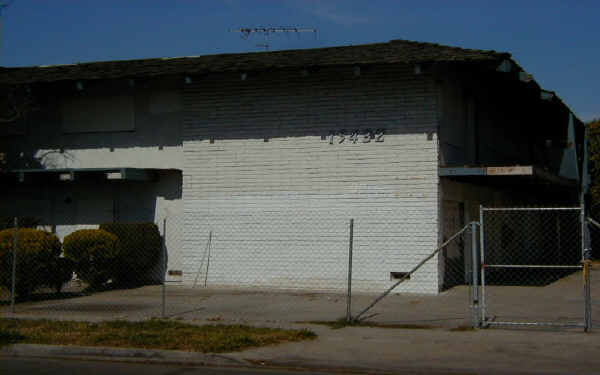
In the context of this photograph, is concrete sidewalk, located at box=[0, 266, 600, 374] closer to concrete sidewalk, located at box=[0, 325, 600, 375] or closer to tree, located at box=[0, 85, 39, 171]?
concrete sidewalk, located at box=[0, 325, 600, 375]

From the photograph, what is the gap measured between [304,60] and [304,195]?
3087 millimetres

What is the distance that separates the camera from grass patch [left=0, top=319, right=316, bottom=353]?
9852 mm

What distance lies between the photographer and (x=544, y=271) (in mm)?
23516

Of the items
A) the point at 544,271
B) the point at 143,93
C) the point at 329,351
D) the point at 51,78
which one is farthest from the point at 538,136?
the point at 329,351

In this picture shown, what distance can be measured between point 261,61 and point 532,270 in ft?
38.4

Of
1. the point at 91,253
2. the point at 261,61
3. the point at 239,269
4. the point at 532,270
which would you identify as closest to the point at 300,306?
the point at 239,269

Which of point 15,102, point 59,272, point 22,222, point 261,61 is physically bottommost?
point 59,272

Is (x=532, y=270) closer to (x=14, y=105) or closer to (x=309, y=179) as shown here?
(x=309, y=179)

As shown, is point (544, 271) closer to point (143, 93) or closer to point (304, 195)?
point (304, 195)

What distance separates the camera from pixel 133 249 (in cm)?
1788

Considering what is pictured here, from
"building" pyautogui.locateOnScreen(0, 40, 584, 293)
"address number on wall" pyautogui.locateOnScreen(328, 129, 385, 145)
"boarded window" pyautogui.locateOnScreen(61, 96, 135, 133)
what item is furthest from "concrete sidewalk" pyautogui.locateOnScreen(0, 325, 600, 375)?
"boarded window" pyautogui.locateOnScreen(61, 96, 135, 133)

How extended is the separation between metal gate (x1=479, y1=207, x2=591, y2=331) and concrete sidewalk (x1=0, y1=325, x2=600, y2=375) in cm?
89

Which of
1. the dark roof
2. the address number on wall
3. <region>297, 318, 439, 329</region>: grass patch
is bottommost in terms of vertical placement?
<region>297, 318, 439, 329</region>: grass patch

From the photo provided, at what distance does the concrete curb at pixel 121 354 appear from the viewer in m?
9.21
